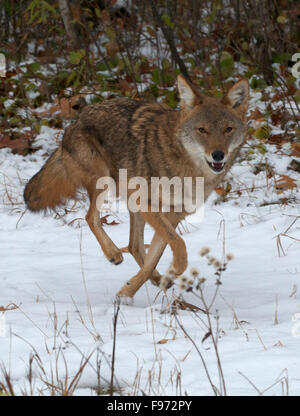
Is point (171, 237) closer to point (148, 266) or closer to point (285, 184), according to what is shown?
point (148, 266)

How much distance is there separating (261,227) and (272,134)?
97.0 inches

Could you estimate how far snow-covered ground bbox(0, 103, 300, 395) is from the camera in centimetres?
292

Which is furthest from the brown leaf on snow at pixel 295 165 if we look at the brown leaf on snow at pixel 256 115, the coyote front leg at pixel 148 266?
the coyote front leg at pixel 148 266

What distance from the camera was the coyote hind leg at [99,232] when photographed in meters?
5.14

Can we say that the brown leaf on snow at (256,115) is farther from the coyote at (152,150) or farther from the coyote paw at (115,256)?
the coyote paw at (115,256)

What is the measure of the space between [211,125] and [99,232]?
1333 mm

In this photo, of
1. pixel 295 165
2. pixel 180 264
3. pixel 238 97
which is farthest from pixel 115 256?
pixel 295 165

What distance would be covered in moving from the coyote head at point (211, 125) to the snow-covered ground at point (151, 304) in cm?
102

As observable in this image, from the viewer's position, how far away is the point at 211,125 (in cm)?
473

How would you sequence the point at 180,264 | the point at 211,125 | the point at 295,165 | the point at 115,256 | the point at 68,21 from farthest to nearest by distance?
the point at 68,21 < the point at 295,165 < the point at 115,256 < the point at 211,125 < the point at 180,264
